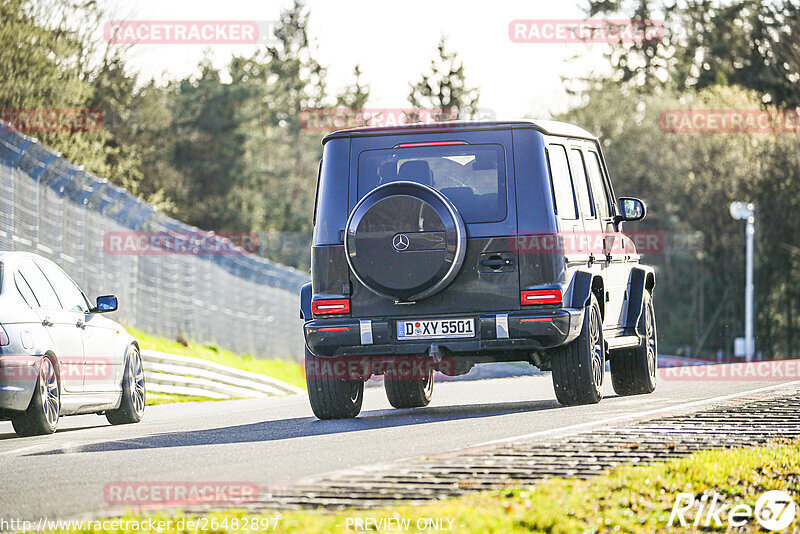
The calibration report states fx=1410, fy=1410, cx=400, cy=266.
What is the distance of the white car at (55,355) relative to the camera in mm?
11438

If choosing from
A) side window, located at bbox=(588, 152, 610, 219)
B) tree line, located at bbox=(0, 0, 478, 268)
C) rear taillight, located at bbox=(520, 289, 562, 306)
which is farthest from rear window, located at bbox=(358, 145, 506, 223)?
tree line, located at bbox=(0, 0, 478, 268)

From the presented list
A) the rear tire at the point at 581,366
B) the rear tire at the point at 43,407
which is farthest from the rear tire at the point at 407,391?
the rear tire at the point at 43,407

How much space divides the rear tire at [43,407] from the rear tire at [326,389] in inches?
86.0

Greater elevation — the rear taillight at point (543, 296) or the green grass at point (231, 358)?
the rear taillight at point (543, 296)

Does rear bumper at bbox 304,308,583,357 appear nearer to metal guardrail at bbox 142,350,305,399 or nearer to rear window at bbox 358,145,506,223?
rear window at bbox 358,145,506,223

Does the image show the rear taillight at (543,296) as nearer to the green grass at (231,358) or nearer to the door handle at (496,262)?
the door handle at (496,262)

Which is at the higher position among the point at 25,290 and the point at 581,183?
the point at 581,183

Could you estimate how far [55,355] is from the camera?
39.8 ft

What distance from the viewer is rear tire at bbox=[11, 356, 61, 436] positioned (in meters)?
11.8

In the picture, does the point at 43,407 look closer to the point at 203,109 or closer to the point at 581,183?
the point at 581,183

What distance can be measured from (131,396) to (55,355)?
6.03 ft

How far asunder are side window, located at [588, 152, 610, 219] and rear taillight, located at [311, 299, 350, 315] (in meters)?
2.95

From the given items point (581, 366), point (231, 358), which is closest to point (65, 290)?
point (581, 366)

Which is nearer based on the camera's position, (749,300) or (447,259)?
(447,259)
